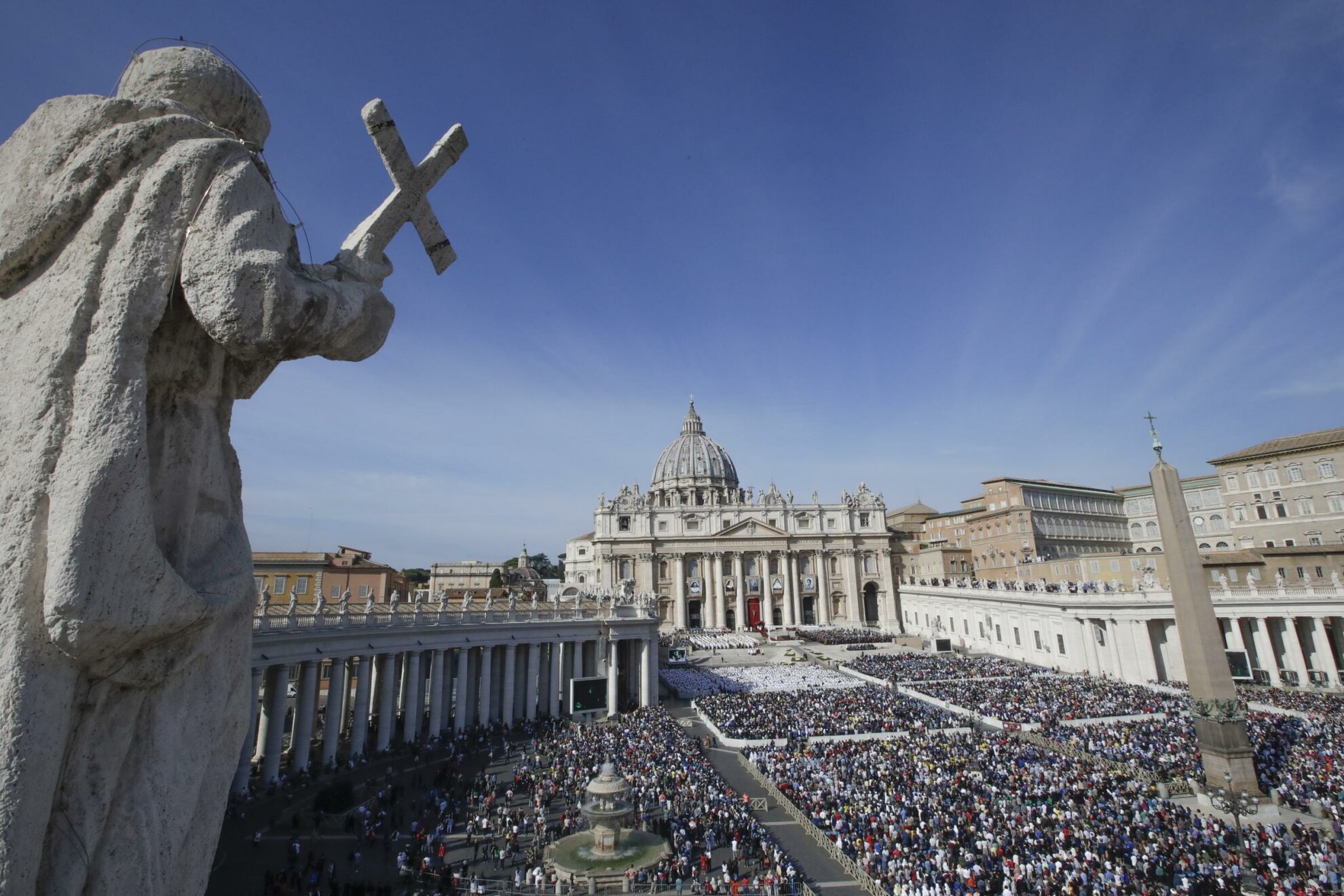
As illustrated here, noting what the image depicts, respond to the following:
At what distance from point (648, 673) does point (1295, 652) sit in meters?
34.6

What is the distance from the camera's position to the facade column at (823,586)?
86312 mm

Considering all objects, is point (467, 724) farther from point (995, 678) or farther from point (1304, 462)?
point (1304, 462)

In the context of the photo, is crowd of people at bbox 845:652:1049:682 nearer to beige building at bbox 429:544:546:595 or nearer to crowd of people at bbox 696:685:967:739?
crowd of people at bbox 696:685:967:739

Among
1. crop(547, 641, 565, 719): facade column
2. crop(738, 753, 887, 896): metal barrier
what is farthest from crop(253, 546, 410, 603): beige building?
crop(738, 753, 887, 896): metal barrier

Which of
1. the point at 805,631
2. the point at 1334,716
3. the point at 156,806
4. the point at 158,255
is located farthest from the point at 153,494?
the point at 805,631

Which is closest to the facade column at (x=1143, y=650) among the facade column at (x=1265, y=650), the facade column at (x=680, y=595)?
the facade column at (x=1265, y=650)

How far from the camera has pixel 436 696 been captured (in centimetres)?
3012

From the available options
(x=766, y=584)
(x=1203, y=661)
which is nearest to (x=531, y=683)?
(x=1203, y=661)

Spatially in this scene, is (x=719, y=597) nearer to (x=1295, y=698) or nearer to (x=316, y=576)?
(x=316, y=576)

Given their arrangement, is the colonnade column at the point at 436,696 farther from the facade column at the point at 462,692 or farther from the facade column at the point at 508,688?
the facade column at the point at 508,688

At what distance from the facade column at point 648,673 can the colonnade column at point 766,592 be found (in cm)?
4859

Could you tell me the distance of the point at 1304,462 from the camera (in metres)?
47.6

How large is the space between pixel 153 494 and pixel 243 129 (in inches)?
82.6

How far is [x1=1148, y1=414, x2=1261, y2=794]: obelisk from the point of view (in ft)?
62.8
